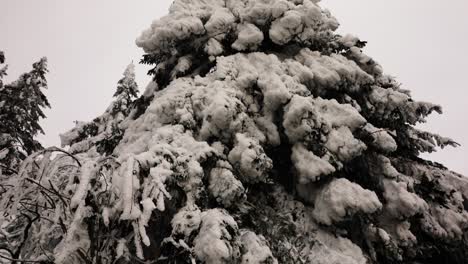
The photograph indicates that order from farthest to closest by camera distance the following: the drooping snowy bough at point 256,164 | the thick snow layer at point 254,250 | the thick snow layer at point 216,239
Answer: the thick snow layer at point 254,250 → the thick snow layer at point 216,239 → the drooping snowy bough at point 256,164

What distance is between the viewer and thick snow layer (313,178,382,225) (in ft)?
19.2

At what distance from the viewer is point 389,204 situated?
263 inches

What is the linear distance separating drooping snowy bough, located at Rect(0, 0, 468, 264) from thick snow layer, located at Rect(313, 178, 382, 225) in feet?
0.08

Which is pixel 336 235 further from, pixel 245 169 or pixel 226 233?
pixel 226 233

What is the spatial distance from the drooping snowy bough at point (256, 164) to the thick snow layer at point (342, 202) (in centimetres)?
2

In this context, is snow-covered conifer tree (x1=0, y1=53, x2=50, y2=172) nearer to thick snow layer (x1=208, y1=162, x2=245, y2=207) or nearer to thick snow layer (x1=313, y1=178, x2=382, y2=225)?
thick snow layer (x1=208, y1=162, x2=245, y2=207)

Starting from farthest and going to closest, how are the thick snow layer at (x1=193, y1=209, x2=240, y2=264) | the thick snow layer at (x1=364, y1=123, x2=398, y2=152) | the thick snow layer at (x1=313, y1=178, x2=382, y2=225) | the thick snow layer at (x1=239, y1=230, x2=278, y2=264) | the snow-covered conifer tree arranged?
the snow-covered conifer tree
the thick snow layer at (x1=364, y1=123, x2=398, y2=152)
the thick snow layer at (x1=313, y1=178, x2=382, y2=225)
the thick snow layer at (x1=239, y1=230, x2=278, y2=264)
the thick snow layer at (x1=193, y1=209, x2=240, y2=264)

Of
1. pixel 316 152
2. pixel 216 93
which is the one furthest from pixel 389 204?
pixel 216 93

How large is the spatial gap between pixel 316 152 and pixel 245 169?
1415 millimetres

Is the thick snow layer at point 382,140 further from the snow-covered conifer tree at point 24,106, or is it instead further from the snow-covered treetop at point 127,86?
the snow-covered conifer tree at point 24,106

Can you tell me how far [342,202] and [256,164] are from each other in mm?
1535

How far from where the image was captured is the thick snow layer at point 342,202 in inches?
231

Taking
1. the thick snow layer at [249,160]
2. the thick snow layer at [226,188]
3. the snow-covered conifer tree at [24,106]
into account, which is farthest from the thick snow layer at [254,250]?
the snow-covered conifer tree at [24,106]

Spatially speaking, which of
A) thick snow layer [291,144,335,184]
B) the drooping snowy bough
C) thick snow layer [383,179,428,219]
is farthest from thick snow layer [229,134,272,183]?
thick snow layer [383,179,428,219]
